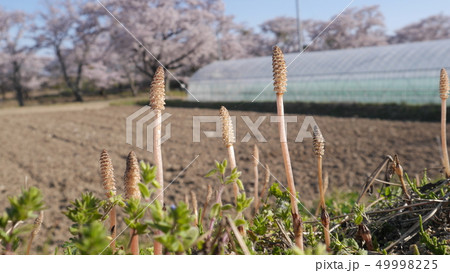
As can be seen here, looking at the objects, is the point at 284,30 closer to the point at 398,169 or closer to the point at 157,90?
the point at 398,169

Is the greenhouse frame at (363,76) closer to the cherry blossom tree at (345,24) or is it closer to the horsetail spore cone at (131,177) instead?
the cherry blossom tree at (345,24)

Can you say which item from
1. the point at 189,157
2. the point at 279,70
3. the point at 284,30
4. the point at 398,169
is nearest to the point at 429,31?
the point at 189,157

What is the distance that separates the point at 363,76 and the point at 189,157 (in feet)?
27.6

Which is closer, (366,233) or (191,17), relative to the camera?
(366,233)

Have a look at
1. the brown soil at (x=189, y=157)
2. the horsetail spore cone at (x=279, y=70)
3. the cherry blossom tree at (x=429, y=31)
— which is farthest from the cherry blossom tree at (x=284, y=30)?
the cherry blossom tree at (x=429, y=31)

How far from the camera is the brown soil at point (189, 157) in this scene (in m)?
5.12

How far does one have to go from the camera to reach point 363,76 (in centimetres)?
1212

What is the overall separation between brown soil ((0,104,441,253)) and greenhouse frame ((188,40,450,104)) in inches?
100

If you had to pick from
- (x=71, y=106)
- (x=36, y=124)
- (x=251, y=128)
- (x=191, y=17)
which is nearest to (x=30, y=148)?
(x=36, y=124)

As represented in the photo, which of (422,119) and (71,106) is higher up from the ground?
(71,106)

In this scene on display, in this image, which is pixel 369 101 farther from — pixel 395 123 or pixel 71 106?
pixel 71 106

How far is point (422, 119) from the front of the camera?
9367 mm

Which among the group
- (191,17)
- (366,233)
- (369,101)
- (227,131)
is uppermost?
(369,101)

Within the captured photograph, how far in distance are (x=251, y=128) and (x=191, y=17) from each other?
0.77m
